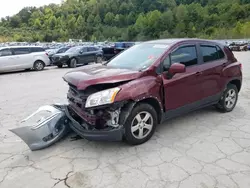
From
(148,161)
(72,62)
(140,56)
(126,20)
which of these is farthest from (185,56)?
(126,20)

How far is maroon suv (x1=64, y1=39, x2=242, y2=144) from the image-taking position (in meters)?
3.16

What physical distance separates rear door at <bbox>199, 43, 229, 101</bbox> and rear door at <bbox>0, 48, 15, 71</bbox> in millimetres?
12105

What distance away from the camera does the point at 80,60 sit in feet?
52.4

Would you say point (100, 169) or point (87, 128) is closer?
point (100, 169)

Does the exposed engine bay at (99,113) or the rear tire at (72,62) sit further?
the rear tire at (72,62)

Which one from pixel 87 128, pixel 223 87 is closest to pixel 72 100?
pixel 87 128

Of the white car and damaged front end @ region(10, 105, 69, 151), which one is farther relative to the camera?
the white car

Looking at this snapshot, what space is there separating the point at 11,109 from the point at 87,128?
331cm

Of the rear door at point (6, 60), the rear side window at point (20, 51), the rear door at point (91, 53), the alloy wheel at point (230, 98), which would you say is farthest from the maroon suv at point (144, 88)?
the rear door at point (91, 53)

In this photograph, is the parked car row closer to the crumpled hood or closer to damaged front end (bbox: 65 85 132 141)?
the crumpled hood

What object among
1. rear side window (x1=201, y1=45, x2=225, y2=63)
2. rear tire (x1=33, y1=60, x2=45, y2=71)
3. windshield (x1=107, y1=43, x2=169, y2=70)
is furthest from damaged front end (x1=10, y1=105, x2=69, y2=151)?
rear tire (x1=33, y1=60, x2=45, y2=71)

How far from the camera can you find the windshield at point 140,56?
3684 millimetres

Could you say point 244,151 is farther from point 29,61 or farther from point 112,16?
point 112,16

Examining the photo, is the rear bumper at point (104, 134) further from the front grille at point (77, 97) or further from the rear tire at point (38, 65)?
the rear tire at point (38, 65)
